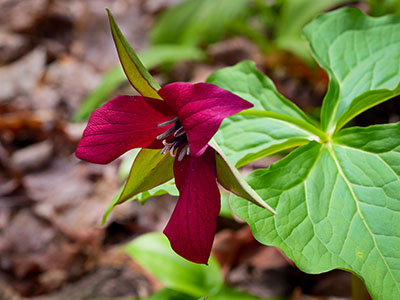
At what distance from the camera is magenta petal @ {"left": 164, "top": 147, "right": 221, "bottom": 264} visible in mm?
757

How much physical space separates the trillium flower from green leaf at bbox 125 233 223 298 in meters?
0.68

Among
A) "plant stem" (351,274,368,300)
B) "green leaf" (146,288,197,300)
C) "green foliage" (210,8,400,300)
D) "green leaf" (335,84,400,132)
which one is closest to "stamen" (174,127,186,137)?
"green foliage" (210,8,400,300)

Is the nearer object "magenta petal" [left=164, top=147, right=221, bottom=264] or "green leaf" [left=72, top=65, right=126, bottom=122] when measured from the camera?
"magenta petal" [left=164, top=147, right=221, bottom=264]

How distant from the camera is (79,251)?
2008mm

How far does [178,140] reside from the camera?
817 millimetres

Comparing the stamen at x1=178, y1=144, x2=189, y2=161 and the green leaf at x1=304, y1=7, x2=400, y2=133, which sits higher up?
the stamen at x1=178, y1=144, x2=189, y2=161

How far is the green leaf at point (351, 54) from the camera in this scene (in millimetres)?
1100

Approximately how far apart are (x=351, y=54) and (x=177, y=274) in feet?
2.86

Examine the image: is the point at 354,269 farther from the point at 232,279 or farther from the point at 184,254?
the point at 232,279

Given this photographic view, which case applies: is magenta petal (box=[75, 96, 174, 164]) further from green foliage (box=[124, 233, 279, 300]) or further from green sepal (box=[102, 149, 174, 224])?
green foliage (box=[124, 233, 279, 300])

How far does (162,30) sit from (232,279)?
194cm

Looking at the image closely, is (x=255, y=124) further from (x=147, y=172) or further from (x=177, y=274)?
(x=177, y=274)

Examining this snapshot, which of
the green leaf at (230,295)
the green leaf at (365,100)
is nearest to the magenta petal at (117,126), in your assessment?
the green leaf at (365,100)

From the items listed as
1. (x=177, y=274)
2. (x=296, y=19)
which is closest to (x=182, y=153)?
(x=177, y=274)
